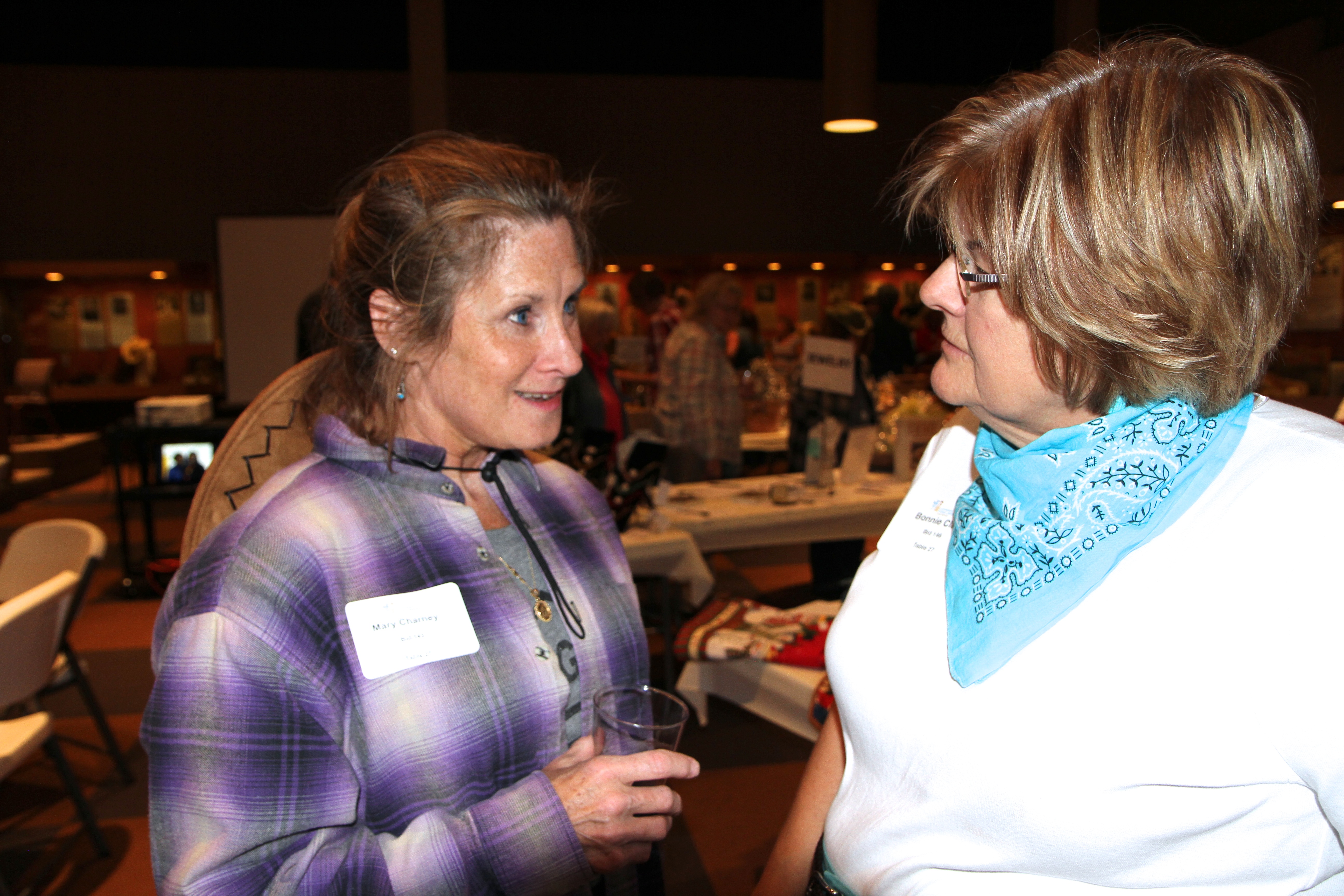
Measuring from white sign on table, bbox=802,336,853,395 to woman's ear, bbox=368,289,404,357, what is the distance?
12.0 feet

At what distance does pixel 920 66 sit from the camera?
414 inches

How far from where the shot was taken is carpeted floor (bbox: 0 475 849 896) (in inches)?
111

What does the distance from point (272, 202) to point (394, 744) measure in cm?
900

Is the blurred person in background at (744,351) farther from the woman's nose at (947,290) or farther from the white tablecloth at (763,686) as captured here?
the woman's nose at (947,290)

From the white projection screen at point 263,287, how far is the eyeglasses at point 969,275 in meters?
7.60

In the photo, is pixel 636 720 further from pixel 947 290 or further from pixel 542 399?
pixel 947 290

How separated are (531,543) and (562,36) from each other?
9.78 metres

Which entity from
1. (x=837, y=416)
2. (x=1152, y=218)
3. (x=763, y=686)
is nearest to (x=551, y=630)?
(x=1152, y=218)

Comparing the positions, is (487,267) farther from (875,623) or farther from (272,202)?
(272,202)

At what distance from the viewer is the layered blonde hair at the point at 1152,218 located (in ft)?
2.67

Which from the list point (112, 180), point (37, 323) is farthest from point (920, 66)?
point (37, 323)

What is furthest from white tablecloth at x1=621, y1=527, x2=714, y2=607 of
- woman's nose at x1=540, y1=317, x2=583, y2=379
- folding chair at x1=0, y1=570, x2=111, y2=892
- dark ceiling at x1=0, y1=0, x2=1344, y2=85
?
dark ceiling at x1=0, y1=0, x2=1344, y2=85

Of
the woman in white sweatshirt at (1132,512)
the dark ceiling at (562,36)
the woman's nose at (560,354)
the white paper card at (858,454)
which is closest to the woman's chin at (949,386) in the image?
the woman in white sweatshirt at (1132,512)

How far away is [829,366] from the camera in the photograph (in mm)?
4703
